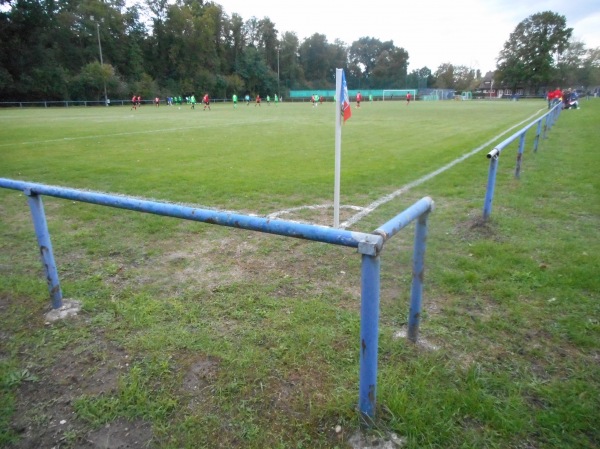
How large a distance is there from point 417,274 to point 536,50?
4483 inches

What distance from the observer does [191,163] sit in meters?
10.2

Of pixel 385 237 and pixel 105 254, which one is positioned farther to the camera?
pixel 105 254

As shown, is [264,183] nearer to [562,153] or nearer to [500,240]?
[500,240]

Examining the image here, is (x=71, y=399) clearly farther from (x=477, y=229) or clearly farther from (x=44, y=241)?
(x=477, y=229)

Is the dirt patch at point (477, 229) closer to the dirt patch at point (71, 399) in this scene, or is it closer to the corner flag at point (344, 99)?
the corner flag at point (344, 99)

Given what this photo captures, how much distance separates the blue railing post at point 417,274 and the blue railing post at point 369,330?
0.81m

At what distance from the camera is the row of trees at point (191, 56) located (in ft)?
179

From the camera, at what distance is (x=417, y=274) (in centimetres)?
274

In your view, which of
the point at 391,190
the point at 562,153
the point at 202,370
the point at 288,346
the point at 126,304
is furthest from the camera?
the point at 562,153

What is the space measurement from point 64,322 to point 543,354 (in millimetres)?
3651

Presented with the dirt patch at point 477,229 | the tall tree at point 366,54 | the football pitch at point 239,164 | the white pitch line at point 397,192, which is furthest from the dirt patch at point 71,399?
the tall tree at point 366,54

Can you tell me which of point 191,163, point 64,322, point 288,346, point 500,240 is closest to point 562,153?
point 500,240

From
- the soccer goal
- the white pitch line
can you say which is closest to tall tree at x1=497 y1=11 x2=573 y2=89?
the soccer goal

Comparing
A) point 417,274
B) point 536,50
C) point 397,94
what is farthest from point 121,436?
point 536,50
